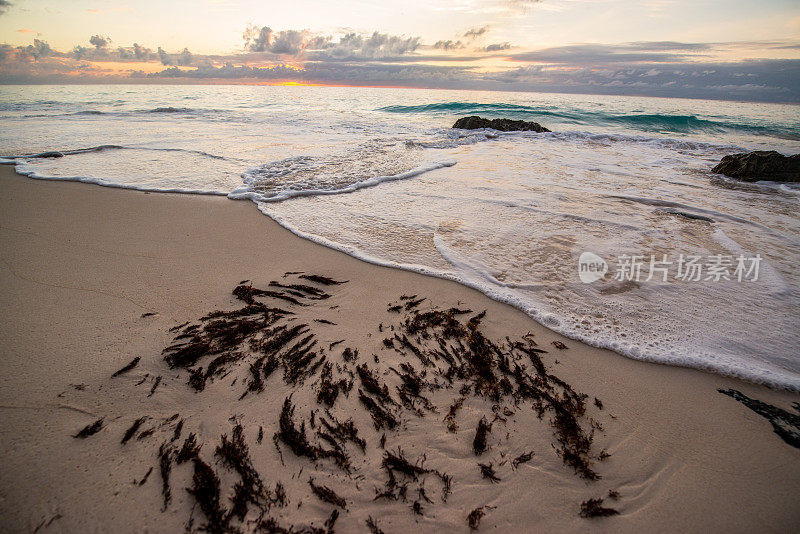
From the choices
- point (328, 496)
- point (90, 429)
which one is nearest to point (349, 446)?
point (328, 496)

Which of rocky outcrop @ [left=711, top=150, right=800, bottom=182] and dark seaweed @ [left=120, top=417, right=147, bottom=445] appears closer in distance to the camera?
dark seaweed @ [left=120, top=417, right=147, bottom=445]

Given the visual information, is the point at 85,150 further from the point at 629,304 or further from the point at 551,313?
the point at 629,304

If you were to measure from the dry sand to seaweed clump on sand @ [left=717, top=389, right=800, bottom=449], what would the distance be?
5 centimetres

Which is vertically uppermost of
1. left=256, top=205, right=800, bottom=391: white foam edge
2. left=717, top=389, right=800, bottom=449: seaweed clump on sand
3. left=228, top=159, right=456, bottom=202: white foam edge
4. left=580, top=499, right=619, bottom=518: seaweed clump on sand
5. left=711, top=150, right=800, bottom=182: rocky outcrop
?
left=711, top=150, right=800, bottom=182: rocky outcrop

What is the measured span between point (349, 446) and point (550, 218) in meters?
4.80

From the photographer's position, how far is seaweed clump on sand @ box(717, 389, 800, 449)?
2.15 m

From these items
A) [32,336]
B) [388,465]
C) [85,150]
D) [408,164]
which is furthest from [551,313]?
[85,150]

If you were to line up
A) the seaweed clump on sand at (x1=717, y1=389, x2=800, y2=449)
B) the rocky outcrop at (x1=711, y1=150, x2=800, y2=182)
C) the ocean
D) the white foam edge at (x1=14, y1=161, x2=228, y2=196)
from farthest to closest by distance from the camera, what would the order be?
1. the rocky outcrop at (x1=711, y1=150, x2=800, y2=182)
2. the white foam edge at (x1=14, y1=161, x2=228, y2=196)
3. the ocean
4. the seaweed clump on sand at (x1=717, y1=389, x2=800, y2=449)

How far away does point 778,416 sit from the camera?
229 centimetres

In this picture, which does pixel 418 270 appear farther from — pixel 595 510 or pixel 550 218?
pixel 550 218

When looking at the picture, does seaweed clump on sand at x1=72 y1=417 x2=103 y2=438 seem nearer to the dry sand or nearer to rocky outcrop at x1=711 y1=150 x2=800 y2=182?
the dry sand

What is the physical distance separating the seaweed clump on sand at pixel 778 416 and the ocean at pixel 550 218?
24 cm

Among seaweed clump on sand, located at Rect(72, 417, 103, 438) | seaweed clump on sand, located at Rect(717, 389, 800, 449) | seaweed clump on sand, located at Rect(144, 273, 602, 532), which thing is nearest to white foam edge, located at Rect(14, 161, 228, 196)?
seaweed clump on sand, located at Rect(144, 273, 602, 532)

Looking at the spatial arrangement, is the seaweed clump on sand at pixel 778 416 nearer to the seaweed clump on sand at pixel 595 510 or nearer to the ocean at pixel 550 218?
the ocean at pixel 550 218
